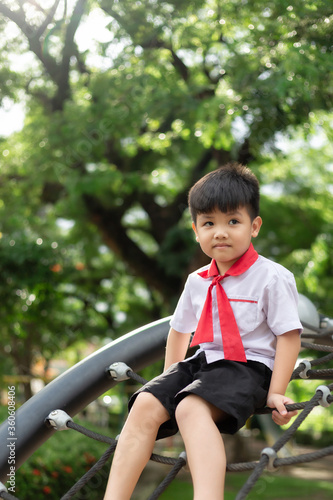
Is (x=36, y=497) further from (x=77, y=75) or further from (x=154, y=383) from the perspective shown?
(x=77, y=75)

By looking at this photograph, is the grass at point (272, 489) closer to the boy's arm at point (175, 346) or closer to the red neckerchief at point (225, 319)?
the boy's arm at point (175, 346)

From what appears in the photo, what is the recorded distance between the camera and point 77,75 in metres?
9.32

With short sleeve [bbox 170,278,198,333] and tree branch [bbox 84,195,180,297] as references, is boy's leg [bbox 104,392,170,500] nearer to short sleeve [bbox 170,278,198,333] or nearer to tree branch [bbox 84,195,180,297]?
short sleeve [bbox 170,278,198,333]

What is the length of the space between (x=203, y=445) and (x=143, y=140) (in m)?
7.29

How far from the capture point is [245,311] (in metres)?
1.65

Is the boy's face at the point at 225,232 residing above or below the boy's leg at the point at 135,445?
above

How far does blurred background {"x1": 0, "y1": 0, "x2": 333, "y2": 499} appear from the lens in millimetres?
5738

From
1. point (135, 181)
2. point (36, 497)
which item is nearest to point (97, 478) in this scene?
point (36, 497)

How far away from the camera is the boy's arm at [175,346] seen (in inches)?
73.3

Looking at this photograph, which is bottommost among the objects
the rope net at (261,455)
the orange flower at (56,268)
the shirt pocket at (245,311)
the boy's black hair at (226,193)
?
the rope net at (261,455)

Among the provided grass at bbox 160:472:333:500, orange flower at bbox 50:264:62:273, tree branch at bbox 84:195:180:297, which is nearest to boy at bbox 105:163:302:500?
orange flower at bbox 50:264:62:273

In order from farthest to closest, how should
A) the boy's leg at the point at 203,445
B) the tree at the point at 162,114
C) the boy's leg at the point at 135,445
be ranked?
1. the tree at the point at 162,114
2. the boy's leg at the point at 135,445
3. the boy's leg at the point at 203,445

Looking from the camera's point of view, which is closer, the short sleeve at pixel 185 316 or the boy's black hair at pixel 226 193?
the boy's black hair at pixel 226 193

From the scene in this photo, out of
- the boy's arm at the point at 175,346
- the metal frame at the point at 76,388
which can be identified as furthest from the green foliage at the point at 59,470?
the boy's arm at the point at 175,346
